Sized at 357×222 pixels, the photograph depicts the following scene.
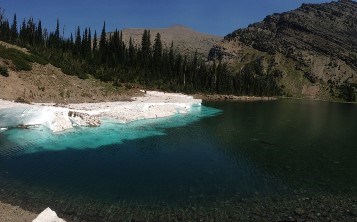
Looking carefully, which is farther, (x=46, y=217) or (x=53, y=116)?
(x=53, y=116)

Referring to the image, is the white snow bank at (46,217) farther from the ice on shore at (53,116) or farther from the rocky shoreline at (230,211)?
the ice on shore at (53,116)

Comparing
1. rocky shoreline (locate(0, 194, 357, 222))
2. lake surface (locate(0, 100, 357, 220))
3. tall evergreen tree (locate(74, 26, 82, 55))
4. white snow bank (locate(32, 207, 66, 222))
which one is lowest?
rocky shoreline (locate(0, 194, 357, 222))

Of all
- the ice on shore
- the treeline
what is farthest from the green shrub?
the treeline

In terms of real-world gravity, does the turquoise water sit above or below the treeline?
below

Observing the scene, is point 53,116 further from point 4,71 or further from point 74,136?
point 4,71

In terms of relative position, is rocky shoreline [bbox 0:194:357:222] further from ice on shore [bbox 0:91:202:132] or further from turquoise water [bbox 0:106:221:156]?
ice on shore [bbox 0:91:202:132]

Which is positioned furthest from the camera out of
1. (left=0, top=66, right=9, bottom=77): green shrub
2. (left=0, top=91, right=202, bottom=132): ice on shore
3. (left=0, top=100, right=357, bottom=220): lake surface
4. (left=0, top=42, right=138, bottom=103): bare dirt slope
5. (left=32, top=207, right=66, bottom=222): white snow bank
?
(left=0, top=66, right=9, bottom=77): green shrub

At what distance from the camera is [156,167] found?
31.7 metres

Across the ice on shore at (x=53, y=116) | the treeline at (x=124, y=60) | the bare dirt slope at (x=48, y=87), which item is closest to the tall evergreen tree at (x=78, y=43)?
the treeline at (x=124, y=60)

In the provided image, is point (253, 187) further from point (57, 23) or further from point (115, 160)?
point (57, 23)

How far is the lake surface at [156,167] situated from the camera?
77.2 feet

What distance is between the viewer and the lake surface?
23516 mm

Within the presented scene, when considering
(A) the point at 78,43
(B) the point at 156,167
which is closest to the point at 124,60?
(A) the point at 78,43

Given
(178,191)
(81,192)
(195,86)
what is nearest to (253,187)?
(178,191)
